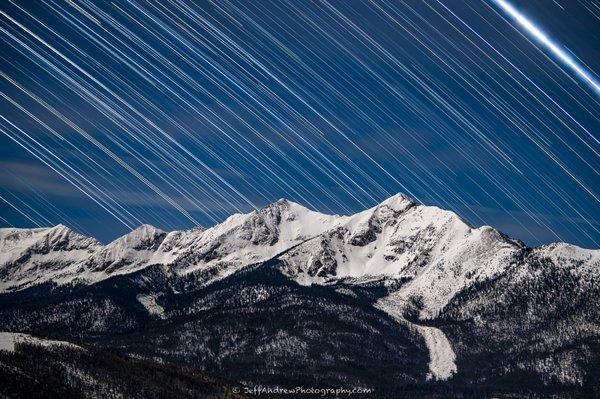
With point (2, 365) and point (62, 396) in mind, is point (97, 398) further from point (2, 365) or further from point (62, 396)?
point (2, 365)

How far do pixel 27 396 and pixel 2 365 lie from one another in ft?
72.0

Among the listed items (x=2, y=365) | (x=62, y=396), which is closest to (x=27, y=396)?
(x=62, y=396)

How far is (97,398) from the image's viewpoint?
199m

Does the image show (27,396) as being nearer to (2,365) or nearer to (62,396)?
(62,396)

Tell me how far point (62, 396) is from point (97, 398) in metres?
14.3

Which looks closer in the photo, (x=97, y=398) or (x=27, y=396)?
(x=27, y=396)

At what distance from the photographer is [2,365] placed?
196 m

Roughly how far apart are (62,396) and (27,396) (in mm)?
10146

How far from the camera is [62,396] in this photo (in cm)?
18662

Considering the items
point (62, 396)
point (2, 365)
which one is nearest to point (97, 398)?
point (62, 396)

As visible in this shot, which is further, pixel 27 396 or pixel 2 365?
pixel 2 365

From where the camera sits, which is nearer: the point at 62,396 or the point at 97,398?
the point at 62,396
